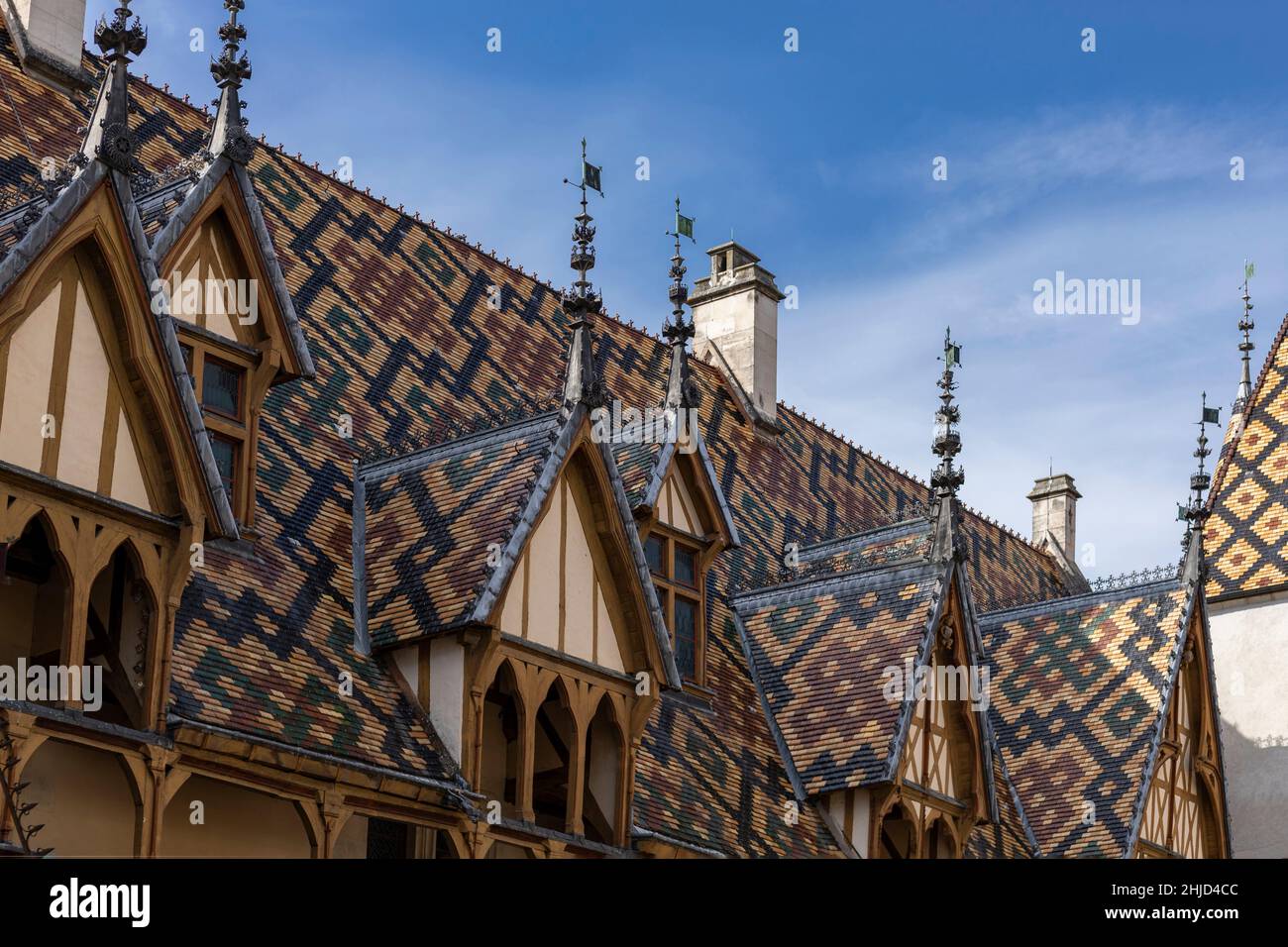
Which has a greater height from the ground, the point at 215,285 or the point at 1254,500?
the point at 1254,500

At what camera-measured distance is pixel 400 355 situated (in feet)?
79.4

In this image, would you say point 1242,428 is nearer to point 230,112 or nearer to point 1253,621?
point 1253,621

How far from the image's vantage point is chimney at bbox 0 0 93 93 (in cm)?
2233

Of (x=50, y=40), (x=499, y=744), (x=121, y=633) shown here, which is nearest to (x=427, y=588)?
(x=499, y=744)

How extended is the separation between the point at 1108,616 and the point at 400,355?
38.0 feet

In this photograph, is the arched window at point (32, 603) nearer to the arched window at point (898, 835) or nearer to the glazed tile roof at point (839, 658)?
the glazed tile roof at point (839, 658)

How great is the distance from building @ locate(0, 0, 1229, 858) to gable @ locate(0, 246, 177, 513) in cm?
3

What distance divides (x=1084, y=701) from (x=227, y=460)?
14.4 m

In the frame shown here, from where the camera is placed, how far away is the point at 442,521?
66.8 feet

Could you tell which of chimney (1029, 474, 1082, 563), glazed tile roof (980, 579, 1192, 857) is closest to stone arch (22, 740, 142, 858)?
glazed tile roof (980, 579, 1192, 857)

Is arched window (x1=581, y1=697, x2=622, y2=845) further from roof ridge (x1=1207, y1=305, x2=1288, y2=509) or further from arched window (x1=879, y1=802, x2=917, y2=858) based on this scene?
roof ridge (x1=1207, y1=305, x2=1288, y2=509)

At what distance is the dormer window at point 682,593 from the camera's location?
2416 centimetres
